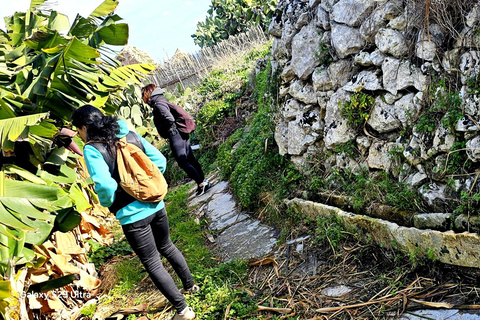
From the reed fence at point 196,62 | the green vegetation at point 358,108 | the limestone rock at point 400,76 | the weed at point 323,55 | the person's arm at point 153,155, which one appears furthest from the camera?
the reed fence at point 196,62

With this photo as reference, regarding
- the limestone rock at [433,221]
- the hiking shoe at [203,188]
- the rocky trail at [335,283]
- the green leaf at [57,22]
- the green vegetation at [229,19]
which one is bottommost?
the rocky trail at [335,283]

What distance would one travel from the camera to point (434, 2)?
123 inches

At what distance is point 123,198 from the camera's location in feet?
10.2

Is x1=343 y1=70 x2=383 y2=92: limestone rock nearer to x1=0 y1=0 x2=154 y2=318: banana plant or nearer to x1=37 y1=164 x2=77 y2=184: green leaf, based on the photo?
x1=0 y1=0 x2=154 y2=318: banana plant

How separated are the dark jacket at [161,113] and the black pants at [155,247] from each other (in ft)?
9.05

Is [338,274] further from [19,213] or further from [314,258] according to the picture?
[19,213]

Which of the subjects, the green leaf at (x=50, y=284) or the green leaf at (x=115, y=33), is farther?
the green leaf at (x=115, y=33)

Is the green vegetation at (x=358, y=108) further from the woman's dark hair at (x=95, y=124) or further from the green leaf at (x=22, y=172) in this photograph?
the green leaf at (x=22, y=172)

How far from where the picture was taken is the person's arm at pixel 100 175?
2.92 meters

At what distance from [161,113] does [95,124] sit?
2.78 meters

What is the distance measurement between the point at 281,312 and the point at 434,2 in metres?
2.79

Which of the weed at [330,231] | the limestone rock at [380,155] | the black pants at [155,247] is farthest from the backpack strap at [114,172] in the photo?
the limestone rock at [380,155]

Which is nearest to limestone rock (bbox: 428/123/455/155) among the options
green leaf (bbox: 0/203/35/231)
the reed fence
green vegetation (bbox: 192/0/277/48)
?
green leaf (bbox: 0/203/35/231)

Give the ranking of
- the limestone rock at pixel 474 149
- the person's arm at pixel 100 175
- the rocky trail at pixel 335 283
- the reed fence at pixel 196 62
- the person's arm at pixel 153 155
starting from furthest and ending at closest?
the reed fence at pixel 196 62 → the person's arm at pixel 153 155 → the person's arm at pixel 100 175 → the limestone rock at pixel 474 149 → the rocky trail at pixel 335 283
